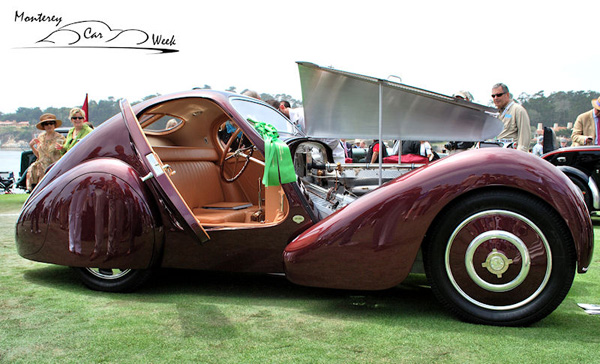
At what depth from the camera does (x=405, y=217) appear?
2.93 metres

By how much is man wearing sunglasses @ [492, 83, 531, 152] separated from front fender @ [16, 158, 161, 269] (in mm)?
3632

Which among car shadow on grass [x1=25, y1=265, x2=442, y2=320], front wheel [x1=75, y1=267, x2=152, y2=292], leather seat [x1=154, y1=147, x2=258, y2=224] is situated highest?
leather seat [x1=154, y1=147, x2=258, y2=224]

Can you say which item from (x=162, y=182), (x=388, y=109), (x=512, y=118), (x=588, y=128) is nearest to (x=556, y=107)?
(x=588, y=128)

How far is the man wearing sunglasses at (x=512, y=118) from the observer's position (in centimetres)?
508

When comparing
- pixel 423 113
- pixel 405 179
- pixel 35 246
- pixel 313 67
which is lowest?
pixel 35 246

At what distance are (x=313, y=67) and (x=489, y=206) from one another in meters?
1.70

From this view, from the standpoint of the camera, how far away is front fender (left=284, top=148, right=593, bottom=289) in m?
2.80

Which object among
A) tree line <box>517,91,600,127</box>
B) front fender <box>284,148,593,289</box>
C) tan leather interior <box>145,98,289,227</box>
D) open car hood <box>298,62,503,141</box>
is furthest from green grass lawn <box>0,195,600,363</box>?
tree line <box>517,91,600,127</box>

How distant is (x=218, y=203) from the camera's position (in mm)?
4652

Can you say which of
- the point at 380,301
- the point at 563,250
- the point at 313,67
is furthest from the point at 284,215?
the point at 563,250

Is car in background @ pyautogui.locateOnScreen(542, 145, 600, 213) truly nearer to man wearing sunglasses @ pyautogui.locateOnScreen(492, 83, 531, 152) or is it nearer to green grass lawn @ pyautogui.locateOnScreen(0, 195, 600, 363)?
man wearing sunglasses @ pyautogui.locateOnScreen(492, 83, 531, 152)

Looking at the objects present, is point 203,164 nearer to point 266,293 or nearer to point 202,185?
point 202,185

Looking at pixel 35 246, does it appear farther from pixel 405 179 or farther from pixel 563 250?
pixel 563 250

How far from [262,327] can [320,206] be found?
1123 millimetres
